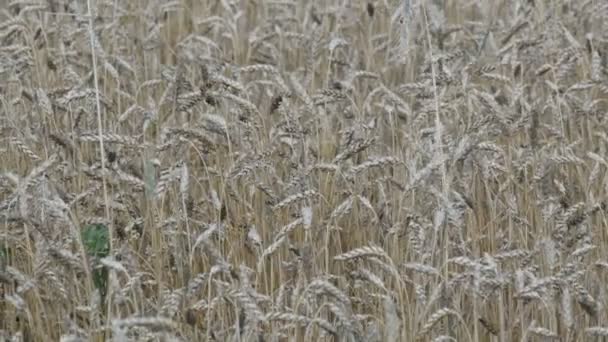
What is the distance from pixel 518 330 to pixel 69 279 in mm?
1042

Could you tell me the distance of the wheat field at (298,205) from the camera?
2438mm

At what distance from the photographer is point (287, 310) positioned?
8.63 ft

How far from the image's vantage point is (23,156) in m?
3.40

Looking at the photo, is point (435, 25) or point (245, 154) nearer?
point (245, 154)

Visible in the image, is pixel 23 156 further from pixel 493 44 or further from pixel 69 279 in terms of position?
pixel 493 44

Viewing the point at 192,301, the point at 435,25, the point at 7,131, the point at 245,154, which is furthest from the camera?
the point at 435,25

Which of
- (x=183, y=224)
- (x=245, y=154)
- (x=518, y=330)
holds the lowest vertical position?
(x=518, y=330)

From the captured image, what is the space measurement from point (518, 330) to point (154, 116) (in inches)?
43.1

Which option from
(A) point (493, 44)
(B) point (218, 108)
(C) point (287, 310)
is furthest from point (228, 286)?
(A) point (493, 44)

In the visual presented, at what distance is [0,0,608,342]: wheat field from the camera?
2.44 meters

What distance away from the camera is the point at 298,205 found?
3.08 metres

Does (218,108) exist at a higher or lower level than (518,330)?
higher

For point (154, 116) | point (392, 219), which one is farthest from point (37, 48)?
point (392, 219)

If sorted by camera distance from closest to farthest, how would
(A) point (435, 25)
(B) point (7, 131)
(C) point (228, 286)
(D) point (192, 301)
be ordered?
1. (C) point (228, 286)
2. (D) point (192, 301)
3. (B) point (7, 131)
4. (A) point (435, 25)
